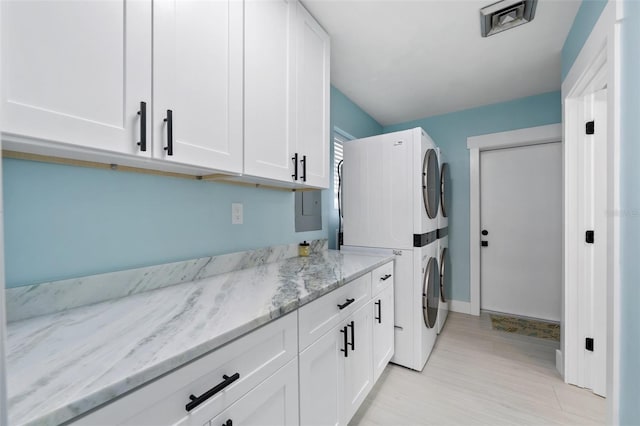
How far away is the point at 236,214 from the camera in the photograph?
1.59 m

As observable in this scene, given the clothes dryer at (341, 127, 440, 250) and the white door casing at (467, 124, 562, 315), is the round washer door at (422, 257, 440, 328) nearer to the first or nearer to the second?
the clothes dryer at (341, 127, 440, 250)

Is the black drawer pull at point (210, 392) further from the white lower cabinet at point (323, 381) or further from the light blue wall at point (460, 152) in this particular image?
the light blue wall at point (460, 152)

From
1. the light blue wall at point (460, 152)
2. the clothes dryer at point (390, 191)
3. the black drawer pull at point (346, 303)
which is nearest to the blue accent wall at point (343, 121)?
the clothes dryer at point (390, 191)

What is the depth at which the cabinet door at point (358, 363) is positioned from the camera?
1.45m

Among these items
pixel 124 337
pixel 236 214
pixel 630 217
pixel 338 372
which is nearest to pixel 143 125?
pixel 124 337

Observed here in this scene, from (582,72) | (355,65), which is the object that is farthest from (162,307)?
(582,72)

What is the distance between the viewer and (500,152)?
130 inches

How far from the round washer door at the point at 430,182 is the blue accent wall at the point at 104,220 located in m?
1.40

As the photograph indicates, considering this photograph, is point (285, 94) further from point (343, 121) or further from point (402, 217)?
point (343, 121)

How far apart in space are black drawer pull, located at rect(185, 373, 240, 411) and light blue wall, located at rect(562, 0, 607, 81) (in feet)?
7.40

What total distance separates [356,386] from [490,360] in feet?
4.79

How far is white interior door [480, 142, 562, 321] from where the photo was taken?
3033mm

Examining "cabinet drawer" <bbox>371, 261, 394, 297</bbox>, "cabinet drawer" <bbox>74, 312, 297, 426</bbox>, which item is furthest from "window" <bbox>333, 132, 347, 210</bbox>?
"cabinet drawer" <bbox>74, 312, 297, 426</bbox>

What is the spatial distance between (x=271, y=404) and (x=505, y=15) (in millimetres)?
2464
